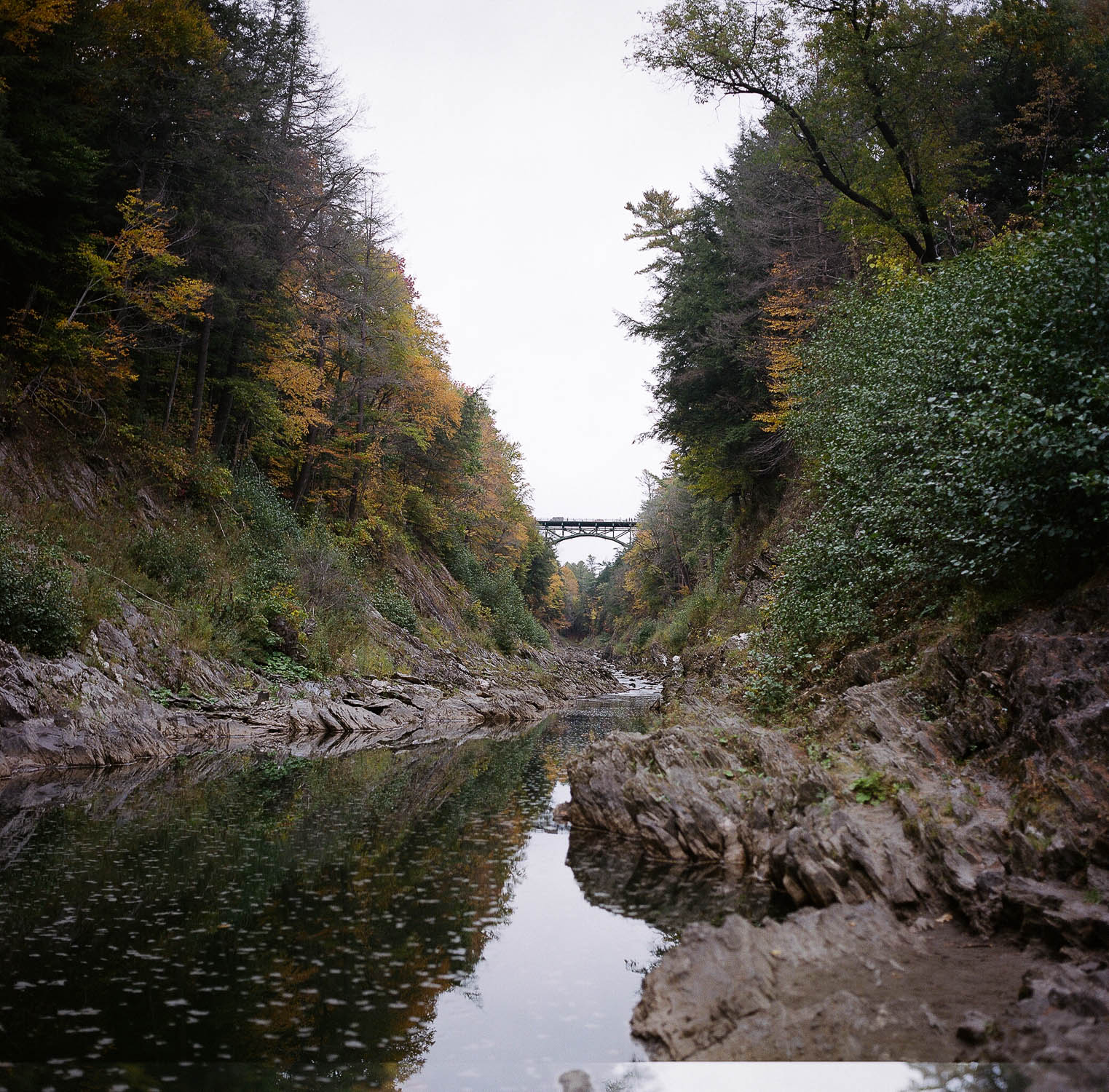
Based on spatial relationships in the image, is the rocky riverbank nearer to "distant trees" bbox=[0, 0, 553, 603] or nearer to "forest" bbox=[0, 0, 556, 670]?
"forest" bbox=[0, 0, 556, 670]

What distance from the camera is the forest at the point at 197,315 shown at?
18156 mm

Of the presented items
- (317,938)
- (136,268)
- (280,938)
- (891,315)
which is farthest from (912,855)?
(136,268)

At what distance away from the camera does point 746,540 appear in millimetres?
33812

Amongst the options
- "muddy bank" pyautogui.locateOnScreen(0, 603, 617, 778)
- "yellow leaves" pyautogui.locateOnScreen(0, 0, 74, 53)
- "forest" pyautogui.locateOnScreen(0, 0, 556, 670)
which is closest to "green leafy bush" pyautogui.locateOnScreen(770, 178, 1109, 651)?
"muddy bank" pyautogui.locateOnScreen(0, 603, 617, 778)

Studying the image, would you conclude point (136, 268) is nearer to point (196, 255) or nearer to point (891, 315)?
point (196, 255)

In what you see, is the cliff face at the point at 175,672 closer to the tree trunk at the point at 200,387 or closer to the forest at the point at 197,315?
the forest at the point at 197,315

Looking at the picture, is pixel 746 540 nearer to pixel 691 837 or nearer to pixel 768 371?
pixel 768 371

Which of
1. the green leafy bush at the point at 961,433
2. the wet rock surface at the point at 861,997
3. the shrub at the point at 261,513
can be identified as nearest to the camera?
the wet rock surface at the point at 861,997

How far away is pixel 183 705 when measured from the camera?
1738 centimetres

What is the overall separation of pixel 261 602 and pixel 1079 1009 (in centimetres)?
2106

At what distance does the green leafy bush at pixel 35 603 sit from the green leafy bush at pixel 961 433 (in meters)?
13.8

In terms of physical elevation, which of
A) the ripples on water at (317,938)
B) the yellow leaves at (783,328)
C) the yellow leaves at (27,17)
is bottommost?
the ripples on water at (317,938)

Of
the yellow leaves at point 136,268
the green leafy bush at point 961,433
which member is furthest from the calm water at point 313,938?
the yellow leaves at point 136,268

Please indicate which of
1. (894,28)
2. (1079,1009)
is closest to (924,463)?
(1079,1009)
